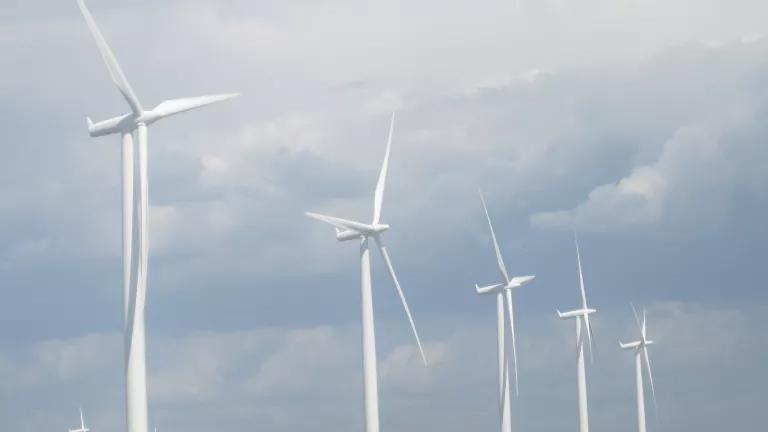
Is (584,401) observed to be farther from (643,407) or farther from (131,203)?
(131,203)

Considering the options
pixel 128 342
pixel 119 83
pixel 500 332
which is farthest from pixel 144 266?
pixel 500 332

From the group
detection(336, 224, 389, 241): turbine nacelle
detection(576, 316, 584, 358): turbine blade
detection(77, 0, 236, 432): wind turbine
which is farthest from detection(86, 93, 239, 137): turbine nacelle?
detection(576, 316, 584, 358): turbine blade

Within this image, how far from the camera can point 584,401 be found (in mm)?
166125

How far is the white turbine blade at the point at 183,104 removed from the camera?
86244 millimetres

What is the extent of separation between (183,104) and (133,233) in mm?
8526

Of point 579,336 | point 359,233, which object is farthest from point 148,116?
point 579,336

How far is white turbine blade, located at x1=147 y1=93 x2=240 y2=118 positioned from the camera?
3395 inches

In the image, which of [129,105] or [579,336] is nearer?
[129,105]

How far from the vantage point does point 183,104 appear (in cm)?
8775

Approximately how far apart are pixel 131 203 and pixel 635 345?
110 m

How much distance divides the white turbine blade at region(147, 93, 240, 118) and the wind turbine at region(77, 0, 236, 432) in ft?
0.25

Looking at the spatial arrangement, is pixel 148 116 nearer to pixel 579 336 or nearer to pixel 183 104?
pixel 183 104

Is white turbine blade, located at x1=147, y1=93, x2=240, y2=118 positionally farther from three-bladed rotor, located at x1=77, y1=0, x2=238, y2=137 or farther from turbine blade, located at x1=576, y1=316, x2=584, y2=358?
turbine blade, located at x1=576, y1=316, x2=584, y2=358

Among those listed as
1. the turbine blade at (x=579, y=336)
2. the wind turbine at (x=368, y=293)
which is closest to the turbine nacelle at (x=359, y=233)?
the wind turbine at (x=368, y=293)
